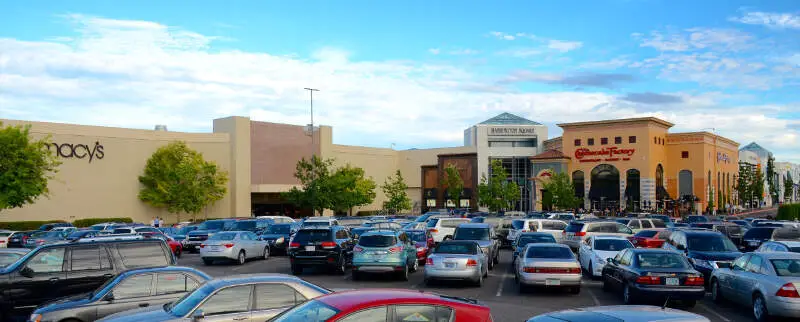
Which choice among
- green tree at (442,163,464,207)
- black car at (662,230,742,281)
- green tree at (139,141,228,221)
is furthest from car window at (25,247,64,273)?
green tree at (442,163,464,207)

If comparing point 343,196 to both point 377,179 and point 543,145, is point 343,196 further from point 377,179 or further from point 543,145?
point 543,145

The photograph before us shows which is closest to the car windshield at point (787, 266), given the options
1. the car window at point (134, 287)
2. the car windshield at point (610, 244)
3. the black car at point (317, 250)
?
the car windshield at point (610, 244)

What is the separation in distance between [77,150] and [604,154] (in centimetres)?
5633

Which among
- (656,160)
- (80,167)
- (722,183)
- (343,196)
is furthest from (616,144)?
(80,167)

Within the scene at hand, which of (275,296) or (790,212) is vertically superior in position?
(275,296)

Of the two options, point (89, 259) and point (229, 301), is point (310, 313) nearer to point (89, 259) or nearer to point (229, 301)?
Answer: point (229, 301)

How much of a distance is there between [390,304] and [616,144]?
7674 centimetres

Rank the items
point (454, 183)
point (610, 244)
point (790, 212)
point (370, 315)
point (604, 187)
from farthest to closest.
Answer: point (454, 183) < point (604, 187) < point (790, 212) < point (610, 244) < point (370, 315)

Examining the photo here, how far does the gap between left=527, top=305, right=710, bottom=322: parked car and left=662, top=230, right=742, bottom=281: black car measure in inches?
524

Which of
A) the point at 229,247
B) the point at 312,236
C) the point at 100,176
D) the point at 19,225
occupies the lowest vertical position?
the point at 19,225

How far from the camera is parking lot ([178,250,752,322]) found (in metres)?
15.5

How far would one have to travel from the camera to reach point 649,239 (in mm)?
27188

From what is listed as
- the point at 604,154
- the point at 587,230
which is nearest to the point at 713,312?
the point at 587,230

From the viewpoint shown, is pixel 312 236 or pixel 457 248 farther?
pixel 312 236
